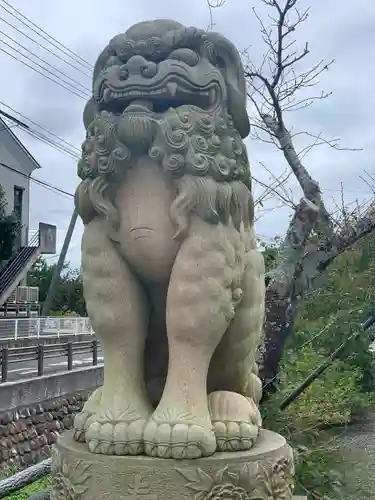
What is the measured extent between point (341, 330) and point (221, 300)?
9.23 ft

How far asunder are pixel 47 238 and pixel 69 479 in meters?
19.1

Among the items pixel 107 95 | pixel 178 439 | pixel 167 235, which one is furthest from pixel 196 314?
pixel 107 95

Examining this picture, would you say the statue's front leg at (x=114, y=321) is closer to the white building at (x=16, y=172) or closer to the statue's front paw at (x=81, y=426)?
the statue's front paw at (x=81, y=426)

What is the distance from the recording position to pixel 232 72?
7.04 feet

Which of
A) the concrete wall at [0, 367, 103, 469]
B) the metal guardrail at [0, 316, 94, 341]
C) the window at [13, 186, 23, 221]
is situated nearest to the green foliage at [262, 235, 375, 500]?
the concrete wall at [0, 367, 103, 469]

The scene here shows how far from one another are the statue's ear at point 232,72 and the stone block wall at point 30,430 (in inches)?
214

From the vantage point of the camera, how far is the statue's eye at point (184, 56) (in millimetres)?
2035

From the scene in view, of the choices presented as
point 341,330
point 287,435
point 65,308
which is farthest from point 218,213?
point 65,308

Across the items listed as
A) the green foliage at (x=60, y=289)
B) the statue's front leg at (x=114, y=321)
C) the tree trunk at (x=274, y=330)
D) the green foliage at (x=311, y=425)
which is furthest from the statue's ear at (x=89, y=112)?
the green foliage at (x=60, y=289)

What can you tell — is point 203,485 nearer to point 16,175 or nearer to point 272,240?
point 272,240

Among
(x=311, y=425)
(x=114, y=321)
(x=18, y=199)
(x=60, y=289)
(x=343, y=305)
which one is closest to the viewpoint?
(x=114, y=321)

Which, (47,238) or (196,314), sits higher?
(47,238)

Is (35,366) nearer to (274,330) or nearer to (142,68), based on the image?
(274,330)

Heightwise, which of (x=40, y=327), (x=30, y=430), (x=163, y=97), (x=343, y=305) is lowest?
(x=30, y=430)
